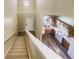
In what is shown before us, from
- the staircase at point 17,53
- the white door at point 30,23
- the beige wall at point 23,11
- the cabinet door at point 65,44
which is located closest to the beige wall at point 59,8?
the cabinet door at point 65,44

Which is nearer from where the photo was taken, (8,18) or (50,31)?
(8,18)

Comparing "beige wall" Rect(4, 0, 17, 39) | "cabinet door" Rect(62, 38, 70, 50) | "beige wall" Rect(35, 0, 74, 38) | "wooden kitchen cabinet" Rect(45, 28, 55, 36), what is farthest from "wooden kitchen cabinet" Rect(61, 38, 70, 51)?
"beige wall" Rect(4, 0, 17, 39)

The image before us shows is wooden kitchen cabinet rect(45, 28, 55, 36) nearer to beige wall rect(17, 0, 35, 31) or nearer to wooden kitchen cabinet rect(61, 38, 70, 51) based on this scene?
wooden kitchen cabinet rect(61, 38, 70, 51)

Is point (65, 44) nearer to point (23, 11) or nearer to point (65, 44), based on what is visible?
point (65, 44)

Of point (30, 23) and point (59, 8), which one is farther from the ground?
point (59, 8)

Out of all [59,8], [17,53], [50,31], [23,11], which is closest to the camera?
[17,53]

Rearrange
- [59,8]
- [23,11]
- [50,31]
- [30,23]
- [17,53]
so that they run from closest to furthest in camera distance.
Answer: [17,53] < [59,8] < [50,31] < [23,11] < [30,23]

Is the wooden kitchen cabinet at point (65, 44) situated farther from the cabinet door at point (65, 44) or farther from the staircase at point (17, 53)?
the staircase at point (17, 53)

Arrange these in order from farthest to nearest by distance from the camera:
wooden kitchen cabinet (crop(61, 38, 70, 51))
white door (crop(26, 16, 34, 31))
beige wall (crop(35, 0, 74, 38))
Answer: white door (crop(26, 16, 34, 31)) < wooden kitchen cabinet (crop(61, 38, 70, 51)) < beige wall (crop(35, 0, 74, 38))

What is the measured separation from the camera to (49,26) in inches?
→ 351

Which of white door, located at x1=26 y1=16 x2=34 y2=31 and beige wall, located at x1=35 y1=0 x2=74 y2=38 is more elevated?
beige wall, located at x1=35 y1=0 x2=74 y2=38

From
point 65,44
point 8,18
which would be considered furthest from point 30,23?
point 8,18

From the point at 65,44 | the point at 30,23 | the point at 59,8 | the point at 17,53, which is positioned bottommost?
the point at 17,53
